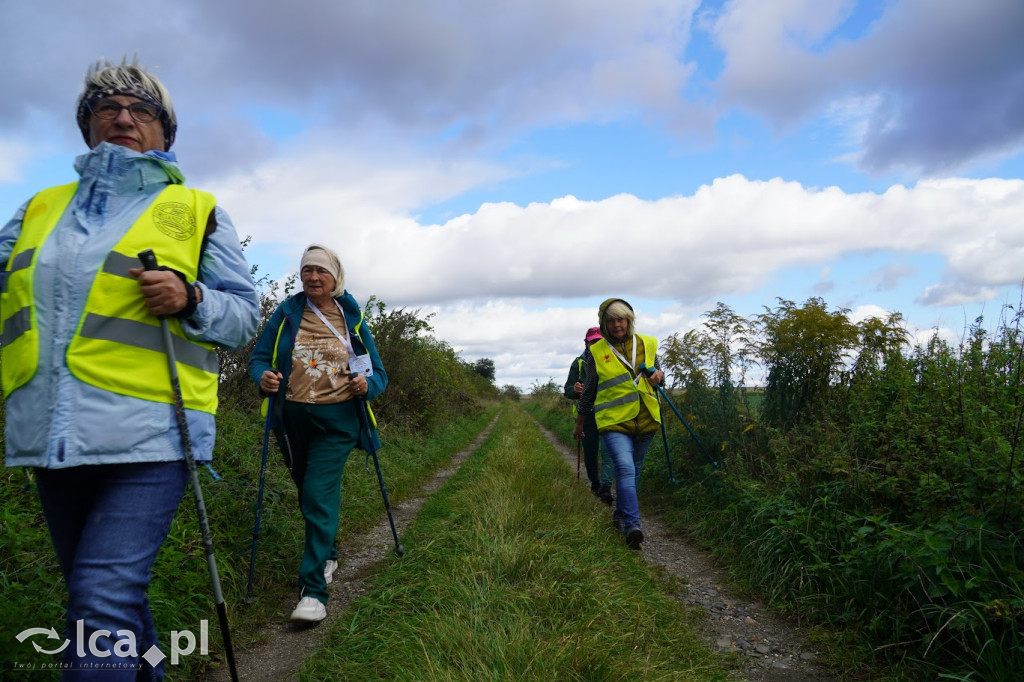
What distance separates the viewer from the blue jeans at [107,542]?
1.78m

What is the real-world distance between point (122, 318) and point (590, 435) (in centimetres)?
665

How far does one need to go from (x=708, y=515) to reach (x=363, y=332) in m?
3.74

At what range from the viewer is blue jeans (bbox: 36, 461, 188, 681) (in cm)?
178

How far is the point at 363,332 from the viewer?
4438 millimetres

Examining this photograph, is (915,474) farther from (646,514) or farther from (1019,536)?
(646,514)

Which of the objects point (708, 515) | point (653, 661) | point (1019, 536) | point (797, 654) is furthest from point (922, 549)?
point (708, 515)

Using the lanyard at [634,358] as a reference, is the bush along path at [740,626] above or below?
below

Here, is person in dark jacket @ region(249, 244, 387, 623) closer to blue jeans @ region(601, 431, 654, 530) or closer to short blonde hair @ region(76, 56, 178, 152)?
short blonde hair @ region(76, 56, 178, 152)

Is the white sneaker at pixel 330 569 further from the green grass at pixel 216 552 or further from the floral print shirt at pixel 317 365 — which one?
the floral print shirt at pixel 317 365

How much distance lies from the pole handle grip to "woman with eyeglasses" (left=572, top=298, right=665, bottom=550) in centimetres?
434

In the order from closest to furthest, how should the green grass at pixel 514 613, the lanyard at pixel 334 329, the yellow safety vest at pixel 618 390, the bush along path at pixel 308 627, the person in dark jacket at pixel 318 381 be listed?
the green grass at pixel 514 613, the bush along path at pixel 308 627, the person in dark jacket at pixel 318 381, the lanyard at pixel 334 329, the yellow safety vest at pixel 618 390

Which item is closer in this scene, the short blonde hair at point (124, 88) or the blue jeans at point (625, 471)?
the short blonde hair at point (124, 88)

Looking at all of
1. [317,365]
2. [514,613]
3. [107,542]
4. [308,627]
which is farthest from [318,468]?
[107,542]

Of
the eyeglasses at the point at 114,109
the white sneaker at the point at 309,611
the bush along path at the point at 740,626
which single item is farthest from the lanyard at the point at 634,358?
the eyeglasses at the point at 114,109
